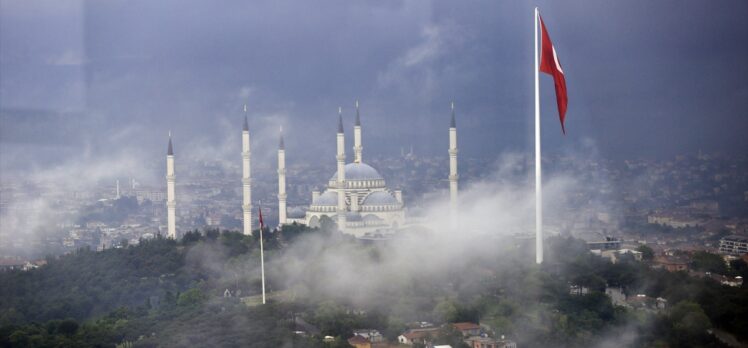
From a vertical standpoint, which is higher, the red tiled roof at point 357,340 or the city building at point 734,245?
the city building at point 734,245

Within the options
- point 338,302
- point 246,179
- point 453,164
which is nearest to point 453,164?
point 453,164

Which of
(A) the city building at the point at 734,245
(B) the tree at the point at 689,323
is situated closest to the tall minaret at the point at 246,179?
(A) the city building at the point at 734,245

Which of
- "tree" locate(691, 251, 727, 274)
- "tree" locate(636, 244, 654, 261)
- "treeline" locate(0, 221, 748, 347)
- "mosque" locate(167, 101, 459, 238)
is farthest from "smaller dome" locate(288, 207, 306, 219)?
"tree" locate(691, 251, 727, 274)

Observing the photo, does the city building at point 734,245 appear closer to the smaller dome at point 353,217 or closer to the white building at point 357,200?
the white building at point 357,200

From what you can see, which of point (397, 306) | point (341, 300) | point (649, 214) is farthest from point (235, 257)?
point (649, 214)

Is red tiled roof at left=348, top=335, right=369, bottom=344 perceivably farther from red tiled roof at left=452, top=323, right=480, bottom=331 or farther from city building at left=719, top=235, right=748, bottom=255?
city building at left=719, top=235, right=748, bottom=255

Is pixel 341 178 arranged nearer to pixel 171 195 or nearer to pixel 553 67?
pixel 171 195

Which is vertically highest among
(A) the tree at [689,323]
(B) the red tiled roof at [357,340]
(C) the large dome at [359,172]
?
(C) the large dome at [359,172]

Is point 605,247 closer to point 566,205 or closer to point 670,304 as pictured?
point 566,205
